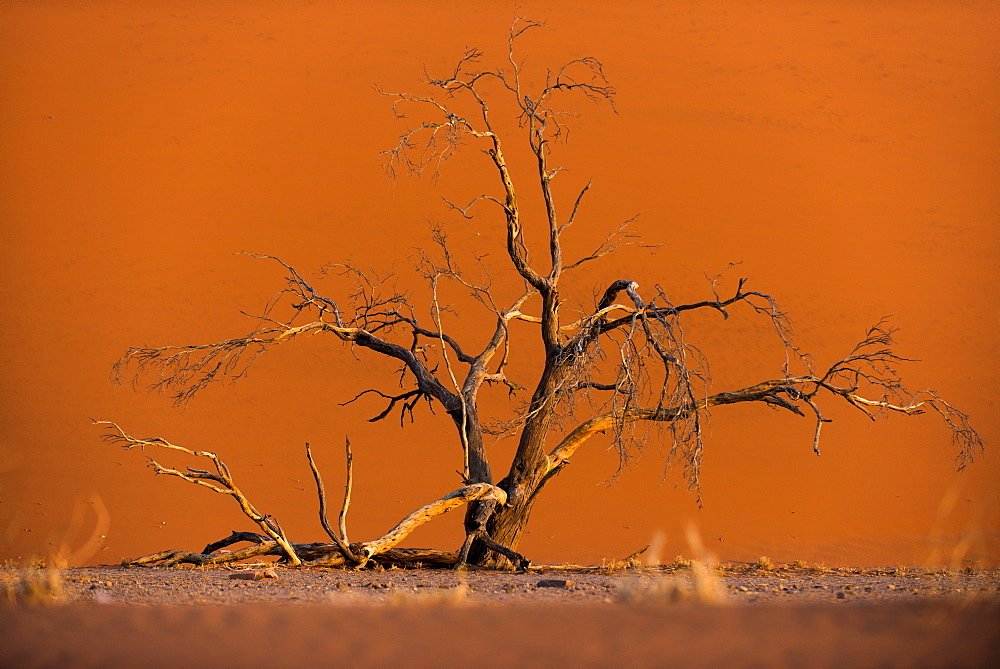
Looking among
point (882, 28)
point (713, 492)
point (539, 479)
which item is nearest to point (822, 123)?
point (882, 28)

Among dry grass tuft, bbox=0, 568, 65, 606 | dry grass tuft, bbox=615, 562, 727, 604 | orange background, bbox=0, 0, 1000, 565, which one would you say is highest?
orange background, bbox=0, 0, 1000, 565

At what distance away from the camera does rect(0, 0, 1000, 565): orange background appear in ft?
53.2

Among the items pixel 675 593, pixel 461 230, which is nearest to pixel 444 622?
pixel 675 593

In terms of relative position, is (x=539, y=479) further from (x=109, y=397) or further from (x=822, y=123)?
(x=822, y=123)

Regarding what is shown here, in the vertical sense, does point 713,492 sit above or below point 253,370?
below

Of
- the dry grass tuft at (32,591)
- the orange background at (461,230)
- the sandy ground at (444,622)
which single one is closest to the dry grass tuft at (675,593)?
the sandy ground at (444,622)

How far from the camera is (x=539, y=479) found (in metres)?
9.10

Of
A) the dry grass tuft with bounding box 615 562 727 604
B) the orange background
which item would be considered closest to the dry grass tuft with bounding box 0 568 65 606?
the dry grass tuft with bounding box 615 562 727 604

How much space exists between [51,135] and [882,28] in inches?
985

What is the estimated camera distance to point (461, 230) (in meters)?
24.4

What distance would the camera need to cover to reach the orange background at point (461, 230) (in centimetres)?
1622

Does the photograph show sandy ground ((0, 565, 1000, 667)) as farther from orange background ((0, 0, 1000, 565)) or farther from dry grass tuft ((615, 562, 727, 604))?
orange background ((0, 0, 1000, 565))

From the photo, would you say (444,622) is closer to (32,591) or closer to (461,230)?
(32,591)

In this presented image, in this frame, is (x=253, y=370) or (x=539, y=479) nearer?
(x=539, y=479)
